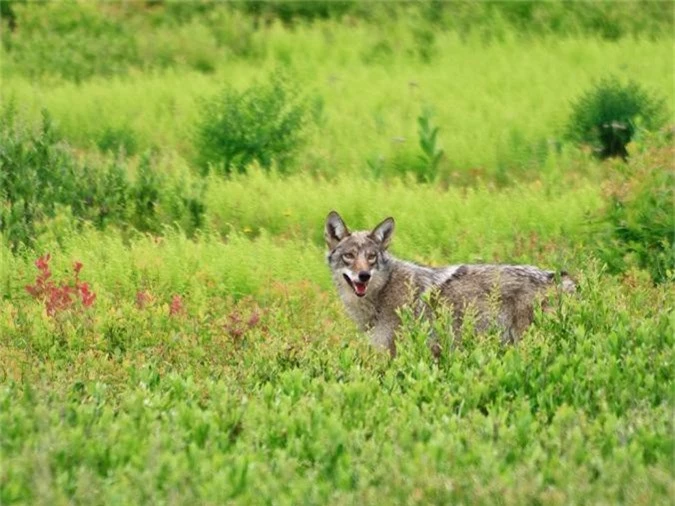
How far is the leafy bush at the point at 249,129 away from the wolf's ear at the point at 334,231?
22.1ft

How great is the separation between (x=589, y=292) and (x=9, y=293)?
5200 mm

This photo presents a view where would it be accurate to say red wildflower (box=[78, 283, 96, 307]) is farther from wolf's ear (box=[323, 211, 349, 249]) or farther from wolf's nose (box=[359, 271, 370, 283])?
wolf's nose (box=[359, 271, 370, 283])

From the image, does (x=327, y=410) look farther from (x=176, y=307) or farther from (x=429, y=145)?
(x=429, y=145)

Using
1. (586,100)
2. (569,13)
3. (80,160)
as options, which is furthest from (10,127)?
(569,13)

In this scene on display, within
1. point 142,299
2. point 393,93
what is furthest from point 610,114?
point 142,299

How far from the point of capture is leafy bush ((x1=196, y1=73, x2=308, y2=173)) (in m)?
18.2

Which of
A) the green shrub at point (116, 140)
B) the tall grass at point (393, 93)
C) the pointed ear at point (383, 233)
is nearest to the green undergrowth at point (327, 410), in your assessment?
the pointed ear at point (383, 233)

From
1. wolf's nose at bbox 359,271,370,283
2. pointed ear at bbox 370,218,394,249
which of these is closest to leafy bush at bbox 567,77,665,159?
pointed ear at bbox 370,218,394,249

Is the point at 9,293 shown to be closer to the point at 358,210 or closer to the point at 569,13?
the point at 358,210

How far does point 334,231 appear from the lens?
11.4 metres

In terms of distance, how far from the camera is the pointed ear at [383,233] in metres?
11.3

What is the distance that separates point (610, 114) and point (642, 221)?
5.78m

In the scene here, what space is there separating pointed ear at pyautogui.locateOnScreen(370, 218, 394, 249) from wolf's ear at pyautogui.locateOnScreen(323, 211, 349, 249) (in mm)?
218

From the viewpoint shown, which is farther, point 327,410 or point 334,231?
point 334,231
